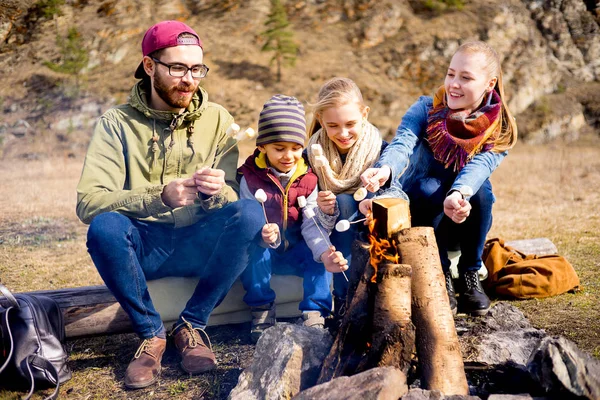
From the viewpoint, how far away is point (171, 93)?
3273 millimetres

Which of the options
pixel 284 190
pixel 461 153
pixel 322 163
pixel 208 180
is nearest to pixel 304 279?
pixel 284 190

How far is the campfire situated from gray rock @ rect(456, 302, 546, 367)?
360mm

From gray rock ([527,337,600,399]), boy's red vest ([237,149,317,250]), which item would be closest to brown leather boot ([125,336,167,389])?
boy's red vest ([237,149,317,250])

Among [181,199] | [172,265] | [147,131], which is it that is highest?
[147,131]

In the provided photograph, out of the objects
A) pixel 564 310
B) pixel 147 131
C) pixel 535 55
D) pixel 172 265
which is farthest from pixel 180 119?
pixel 535 55

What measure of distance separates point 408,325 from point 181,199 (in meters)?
1.40

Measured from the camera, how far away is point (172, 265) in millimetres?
3344

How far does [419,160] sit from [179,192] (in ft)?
5.43

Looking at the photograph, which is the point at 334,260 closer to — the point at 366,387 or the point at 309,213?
the point at 309,213

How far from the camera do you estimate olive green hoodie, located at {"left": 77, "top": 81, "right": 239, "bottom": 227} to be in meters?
3.07

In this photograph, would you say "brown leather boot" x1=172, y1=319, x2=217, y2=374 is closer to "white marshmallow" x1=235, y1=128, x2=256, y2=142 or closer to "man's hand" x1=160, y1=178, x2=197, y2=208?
"man's hand" x1=160, y1=178, x2=197, y2=208

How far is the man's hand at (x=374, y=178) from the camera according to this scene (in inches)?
117

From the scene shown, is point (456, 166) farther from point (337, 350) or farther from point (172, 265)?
point (172, 265)

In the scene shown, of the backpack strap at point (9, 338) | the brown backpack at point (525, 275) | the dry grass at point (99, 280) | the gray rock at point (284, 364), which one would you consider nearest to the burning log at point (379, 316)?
the gray rock at point (284, 364)
